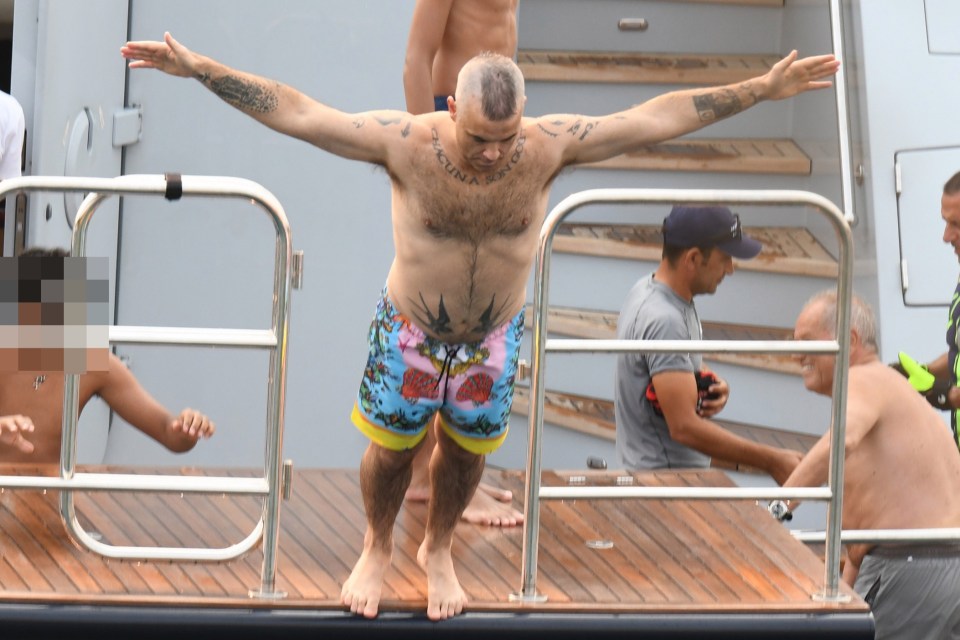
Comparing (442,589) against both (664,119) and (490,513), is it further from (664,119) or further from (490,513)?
(664,119)

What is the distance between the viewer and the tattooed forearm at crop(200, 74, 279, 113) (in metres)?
3.08

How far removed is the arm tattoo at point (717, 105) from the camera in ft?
10.7

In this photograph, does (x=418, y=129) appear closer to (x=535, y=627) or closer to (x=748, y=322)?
(x=535, y=627)

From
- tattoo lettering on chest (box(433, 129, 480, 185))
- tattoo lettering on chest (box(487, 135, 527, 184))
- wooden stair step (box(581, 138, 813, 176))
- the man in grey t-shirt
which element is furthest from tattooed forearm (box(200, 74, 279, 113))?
wooden stair step (box(581, 138, 813, 176))

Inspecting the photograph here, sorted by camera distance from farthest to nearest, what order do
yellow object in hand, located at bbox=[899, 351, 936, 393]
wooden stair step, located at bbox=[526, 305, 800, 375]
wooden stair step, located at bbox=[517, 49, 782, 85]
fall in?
wooden stair step, located at bbox=[517, 49, 782, 85] < wooden stair step, located at bbox=[526, 305, 800, 375] < yellow object in hand, located at bbox=[899, 351, 936, 393]

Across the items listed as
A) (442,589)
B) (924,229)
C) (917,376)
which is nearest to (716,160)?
(924,229)

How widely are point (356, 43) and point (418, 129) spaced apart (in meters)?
2.20

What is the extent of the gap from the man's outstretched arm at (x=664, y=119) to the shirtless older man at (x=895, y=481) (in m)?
1.02

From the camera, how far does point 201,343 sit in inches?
125

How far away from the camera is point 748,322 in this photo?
5750 mm

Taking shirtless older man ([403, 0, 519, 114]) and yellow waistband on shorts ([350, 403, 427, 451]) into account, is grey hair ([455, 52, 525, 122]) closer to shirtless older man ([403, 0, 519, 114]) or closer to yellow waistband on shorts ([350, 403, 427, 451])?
yellow waistband on shorts ([350, 403, 427, 451])

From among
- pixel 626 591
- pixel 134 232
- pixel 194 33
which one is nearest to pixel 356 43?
pixel 194 33

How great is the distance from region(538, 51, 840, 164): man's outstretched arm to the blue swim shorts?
45 centimetres

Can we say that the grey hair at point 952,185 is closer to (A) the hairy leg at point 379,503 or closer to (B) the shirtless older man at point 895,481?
(B) the shirtless older man at point 895,481
